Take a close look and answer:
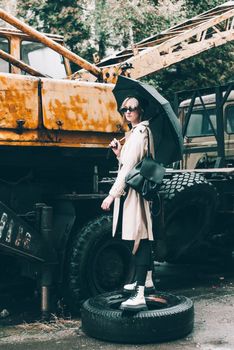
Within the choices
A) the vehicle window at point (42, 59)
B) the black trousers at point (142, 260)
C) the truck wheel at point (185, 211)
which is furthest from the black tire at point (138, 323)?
the vehicle window at point (42, 59)

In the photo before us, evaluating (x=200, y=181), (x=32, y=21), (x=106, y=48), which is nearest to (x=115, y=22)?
(x=106, y=48)

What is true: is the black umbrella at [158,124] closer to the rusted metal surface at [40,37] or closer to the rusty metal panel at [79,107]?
the rusty metal panel at [79,107]

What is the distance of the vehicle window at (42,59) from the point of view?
7090mm

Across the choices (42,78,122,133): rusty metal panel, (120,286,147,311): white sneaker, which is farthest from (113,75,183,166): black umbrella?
(120,286,147,311): white sneaker

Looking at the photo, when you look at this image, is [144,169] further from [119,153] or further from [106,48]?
[106,48]

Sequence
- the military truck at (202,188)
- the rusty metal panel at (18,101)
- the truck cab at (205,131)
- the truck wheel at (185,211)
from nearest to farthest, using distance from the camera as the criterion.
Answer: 1. the rusty metal panel at (18,101)
2. the truck wheel at (185,211)
3. the military truck at (202,188)
4. the truck cab at (205,131)

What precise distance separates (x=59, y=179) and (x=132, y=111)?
1529mm

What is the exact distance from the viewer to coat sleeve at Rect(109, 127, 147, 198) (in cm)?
490

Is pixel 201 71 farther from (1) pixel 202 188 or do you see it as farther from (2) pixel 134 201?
(2) pixel 134 201

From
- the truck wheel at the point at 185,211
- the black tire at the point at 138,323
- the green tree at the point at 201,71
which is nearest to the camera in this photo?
the black tire at the point at 138,323

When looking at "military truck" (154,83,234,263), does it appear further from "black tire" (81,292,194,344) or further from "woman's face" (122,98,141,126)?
"woman's face" (122,98,141,126)

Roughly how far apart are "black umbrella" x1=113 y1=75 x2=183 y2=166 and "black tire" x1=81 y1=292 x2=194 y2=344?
4.06ft

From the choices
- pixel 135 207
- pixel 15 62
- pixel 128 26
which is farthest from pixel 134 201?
pixel 128 26

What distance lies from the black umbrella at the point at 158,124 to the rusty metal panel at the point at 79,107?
0.59 metres
